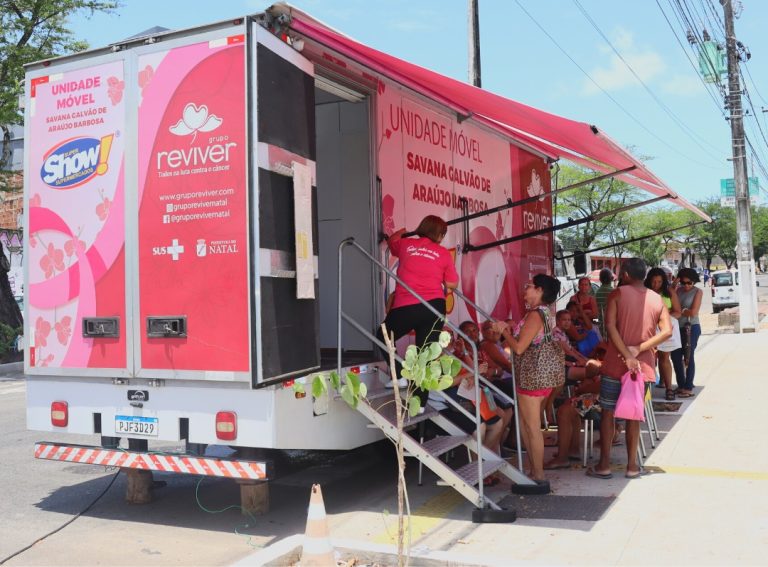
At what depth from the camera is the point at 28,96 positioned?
5.80 m

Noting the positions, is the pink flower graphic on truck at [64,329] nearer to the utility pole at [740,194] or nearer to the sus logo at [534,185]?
the sus logo at [534,185]

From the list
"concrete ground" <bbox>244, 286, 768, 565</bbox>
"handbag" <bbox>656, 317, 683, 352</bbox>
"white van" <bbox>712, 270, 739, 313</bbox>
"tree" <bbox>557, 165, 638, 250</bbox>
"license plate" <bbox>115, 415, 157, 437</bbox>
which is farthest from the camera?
"tree" <bbox>557, 165, 638, 250</bbox>

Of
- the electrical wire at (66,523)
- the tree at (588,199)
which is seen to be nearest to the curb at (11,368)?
the electrical wire at (66,523)

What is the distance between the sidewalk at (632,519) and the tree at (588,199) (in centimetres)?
3249

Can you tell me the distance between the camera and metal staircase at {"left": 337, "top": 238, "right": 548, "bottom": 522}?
5.29 m

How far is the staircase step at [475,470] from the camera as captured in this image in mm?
5480

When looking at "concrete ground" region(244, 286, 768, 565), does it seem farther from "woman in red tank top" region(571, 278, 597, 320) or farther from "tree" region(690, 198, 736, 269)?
"tree" region(690, 198, 736, 269)

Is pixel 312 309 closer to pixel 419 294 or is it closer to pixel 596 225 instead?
pixel 419 294

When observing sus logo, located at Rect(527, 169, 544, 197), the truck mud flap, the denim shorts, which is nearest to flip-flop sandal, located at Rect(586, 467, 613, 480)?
the denim shorts

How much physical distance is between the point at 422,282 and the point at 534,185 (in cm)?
539

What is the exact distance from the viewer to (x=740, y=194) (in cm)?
2023

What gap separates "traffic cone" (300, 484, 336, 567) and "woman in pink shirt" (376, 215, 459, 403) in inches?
86.6

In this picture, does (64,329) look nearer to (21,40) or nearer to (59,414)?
(59,414)

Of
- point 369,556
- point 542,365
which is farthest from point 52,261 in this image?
point 542,365
